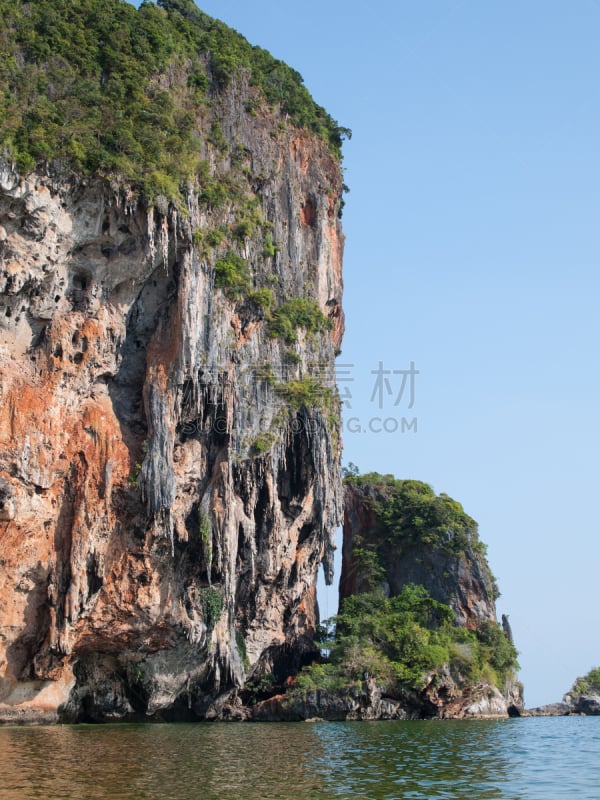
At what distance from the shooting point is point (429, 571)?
47.7 metres

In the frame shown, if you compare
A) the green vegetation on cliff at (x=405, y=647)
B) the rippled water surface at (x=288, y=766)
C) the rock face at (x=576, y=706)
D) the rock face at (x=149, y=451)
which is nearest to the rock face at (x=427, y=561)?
the green vegetation on cliff at (x=405, y=647)

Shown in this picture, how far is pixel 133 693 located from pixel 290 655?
1040 centimetres

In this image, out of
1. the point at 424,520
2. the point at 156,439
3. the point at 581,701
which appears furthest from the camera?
the point at 581,701

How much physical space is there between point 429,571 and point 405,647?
9150 millimetres

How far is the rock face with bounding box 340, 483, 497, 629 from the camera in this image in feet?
153

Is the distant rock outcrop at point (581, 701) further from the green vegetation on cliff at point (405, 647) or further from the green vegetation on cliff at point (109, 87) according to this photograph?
the green vegetation on cliff at point (109, 87)

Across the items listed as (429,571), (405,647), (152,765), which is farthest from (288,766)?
(429,571)

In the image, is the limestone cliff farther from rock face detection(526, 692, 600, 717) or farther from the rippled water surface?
rock face detection(526, 692, 600, 717)

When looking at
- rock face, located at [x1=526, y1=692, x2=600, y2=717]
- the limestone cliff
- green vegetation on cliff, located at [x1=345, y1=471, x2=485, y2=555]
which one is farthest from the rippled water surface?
rock face, located at [x1=526, y1=692, x2=600, y2=717]

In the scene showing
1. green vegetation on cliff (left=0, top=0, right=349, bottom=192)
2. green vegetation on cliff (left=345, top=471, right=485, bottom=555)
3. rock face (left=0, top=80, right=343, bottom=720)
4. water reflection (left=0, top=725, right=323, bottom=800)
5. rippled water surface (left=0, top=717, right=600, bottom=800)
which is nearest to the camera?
water reflection (left=0, top=725, right=323, bottom=800)

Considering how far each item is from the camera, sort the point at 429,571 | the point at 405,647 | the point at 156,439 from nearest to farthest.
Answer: the point at 156,439 → the point at 405,647 → the point at 429,571

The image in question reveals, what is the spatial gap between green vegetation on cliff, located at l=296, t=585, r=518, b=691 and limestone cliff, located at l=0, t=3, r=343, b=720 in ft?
9.47

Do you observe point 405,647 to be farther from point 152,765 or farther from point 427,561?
point 152,765

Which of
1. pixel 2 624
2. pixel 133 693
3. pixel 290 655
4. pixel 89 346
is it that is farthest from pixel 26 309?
pixel 290 655
